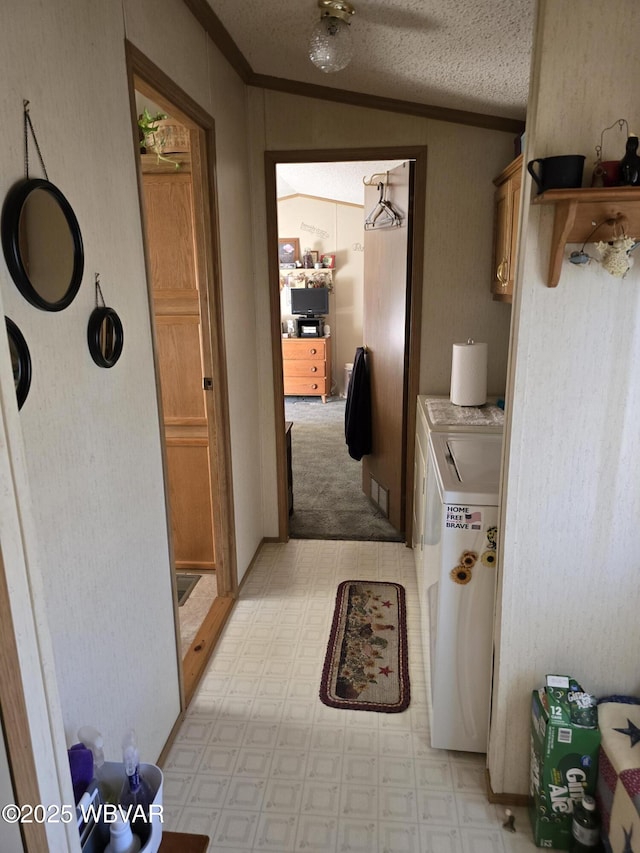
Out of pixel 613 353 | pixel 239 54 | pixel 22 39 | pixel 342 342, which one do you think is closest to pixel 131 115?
pixel 22 39

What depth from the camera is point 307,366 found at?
7293mm

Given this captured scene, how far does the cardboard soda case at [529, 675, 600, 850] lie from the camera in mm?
1495

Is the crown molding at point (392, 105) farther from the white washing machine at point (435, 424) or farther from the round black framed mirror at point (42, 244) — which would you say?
the round black framed mirror at point (42, 244)

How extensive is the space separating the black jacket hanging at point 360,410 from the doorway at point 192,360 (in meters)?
1.18

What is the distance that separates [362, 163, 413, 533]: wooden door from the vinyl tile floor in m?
1.15

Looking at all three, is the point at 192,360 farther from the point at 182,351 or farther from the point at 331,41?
the point at 331,41

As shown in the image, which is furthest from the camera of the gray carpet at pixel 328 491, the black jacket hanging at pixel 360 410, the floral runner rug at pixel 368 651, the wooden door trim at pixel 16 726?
→ the black jacket hanging at pixel 360 410

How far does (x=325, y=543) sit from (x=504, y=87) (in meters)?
2.47

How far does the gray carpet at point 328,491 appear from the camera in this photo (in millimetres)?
3639

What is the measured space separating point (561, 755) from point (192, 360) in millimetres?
2172

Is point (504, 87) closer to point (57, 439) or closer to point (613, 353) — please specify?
point (613, 353)

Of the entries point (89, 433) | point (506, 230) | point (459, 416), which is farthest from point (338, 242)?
point (89, 433)

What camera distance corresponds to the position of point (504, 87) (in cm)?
245

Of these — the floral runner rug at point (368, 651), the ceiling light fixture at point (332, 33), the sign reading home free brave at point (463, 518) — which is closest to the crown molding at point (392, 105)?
the ceiling light fixture at point (332, 33)
